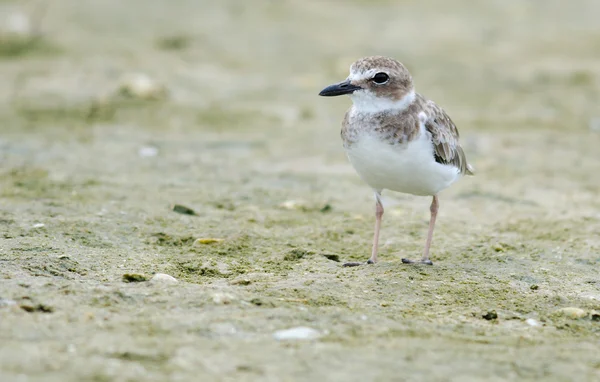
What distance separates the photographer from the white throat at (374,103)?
5.91m

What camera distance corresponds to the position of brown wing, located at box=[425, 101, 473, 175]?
5.95 metres

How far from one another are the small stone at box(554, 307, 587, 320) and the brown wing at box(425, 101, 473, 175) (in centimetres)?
147

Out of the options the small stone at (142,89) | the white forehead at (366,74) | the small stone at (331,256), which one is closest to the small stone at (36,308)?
the small stone at (331,256)

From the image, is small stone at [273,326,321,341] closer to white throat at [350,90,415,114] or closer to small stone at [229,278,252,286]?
small stone at [229,278,252,286]

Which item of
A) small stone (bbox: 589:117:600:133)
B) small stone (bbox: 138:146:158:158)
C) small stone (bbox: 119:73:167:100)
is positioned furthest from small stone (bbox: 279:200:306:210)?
small stone (bbox: 589:117:600:133)

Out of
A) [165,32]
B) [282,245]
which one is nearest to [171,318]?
[282,245]

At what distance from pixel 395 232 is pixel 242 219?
1.25 metres

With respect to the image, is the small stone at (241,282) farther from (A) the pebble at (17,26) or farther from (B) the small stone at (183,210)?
(A) the pebble at (17,26)

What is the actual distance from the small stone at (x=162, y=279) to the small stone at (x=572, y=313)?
228cm

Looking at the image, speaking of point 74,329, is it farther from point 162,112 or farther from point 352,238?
point 162,112

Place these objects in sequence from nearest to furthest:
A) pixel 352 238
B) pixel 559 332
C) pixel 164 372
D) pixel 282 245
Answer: pixel 164 372 < pixel 559 332 < pixel 282 245 < pixel 352 238

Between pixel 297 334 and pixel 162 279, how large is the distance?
1.14 m

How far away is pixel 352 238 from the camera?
6711mm

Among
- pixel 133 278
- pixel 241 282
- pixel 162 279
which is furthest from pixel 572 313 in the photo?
pixel 133 278
